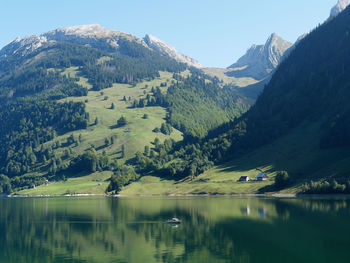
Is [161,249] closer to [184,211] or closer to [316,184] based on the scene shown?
[184,211]

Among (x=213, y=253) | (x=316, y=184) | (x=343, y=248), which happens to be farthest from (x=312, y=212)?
(x=316, y=184)

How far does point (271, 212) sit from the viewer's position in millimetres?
116000

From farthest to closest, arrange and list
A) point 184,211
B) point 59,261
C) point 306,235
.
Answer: point 184,211, point 306,235, point 59,261

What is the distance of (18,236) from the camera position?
309 ft

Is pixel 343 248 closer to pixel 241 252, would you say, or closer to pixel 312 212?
pixel 241 252

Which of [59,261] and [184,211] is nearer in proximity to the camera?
[59,261]

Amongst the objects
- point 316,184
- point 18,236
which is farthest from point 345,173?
point 18,236

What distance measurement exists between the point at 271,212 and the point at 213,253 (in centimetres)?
5279

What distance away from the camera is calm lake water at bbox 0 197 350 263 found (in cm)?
6619

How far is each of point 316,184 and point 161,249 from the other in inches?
4763

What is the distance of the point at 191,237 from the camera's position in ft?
276

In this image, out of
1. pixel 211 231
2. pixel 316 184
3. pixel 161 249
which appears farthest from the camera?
pixel 316 184

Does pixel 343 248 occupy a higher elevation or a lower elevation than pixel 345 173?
lower

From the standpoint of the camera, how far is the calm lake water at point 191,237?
66.2 m
